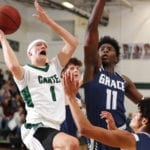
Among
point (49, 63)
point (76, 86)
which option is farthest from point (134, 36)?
point (76, 86)

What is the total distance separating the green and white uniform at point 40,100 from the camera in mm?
4496

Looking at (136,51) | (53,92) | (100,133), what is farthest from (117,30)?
(100,133)

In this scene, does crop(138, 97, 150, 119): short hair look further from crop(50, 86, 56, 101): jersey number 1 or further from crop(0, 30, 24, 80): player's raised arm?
crop(0, 30, 24, 80): player's raised arm

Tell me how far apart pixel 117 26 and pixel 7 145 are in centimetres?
714

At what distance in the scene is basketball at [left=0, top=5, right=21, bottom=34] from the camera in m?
4.99

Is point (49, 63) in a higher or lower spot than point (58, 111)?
higher

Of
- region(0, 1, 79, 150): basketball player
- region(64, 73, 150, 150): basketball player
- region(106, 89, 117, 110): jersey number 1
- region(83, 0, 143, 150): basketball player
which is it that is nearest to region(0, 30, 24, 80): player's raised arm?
region(0, 1, 79, 150): basketball player

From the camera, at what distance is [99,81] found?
4.27 m

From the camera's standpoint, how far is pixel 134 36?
54.5ft

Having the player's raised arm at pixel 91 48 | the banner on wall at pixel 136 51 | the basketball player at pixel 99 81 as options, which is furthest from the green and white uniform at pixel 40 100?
the banner on wall at pixel 136 51

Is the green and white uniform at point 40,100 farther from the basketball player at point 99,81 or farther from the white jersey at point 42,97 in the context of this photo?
the basketball player at point 99,81

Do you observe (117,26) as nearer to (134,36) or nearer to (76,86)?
(134,36)

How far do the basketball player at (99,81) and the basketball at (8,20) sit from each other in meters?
1.15

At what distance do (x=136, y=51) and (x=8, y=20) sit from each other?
11913 millimetres
